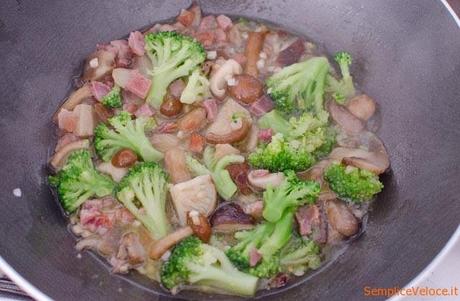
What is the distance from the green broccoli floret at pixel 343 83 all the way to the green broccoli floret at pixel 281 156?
0.49 metres

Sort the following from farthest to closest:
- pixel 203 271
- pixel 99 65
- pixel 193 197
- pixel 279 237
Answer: pixel 99 65 < pixel 193 197 < pixel 279 237 < pixel 203 271

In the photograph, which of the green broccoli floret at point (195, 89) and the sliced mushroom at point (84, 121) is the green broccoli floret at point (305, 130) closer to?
the green broccoli floret at point (195, 89)

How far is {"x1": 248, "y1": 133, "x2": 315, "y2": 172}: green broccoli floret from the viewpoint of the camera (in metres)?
2.56

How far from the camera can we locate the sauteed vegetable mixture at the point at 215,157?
8.03 ft

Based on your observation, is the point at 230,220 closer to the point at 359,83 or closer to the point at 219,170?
the point at 219,170

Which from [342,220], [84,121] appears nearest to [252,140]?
[342,220]

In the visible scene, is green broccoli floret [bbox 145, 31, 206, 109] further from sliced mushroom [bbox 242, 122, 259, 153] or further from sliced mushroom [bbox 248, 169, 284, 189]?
sliced mushroom [bbox 248, 169, 284, 189]

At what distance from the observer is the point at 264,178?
8.39 feet

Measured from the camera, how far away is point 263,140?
108 inches

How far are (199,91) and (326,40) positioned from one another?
2.84ft

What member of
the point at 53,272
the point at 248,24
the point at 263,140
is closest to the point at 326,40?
the point at 248,24

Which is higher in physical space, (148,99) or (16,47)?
(16,47)

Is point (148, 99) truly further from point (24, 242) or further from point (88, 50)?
point (24, 242)

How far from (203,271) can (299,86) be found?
1154 millimetres
